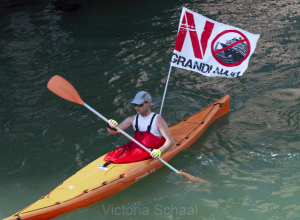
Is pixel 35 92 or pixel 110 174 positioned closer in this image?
pixel 110 174

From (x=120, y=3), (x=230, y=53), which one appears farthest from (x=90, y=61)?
(x=120, y=3)

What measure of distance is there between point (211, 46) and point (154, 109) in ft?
6.43

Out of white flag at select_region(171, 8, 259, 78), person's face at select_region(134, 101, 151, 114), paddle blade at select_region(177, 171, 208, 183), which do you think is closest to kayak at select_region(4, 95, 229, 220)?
paddle blade at select_region(177, 171, 208, 183)

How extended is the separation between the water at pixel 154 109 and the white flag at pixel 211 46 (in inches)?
50.0

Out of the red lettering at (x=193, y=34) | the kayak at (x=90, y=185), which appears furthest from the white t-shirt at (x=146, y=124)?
the red lettering at (x=193, y=34)

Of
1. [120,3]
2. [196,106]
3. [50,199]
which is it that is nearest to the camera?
[50,199]

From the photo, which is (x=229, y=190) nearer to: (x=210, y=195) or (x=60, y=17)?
(x=210, y=195)

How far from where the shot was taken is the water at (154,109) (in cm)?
423

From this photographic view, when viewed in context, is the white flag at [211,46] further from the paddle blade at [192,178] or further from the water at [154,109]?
the paddle blade at [192,178]

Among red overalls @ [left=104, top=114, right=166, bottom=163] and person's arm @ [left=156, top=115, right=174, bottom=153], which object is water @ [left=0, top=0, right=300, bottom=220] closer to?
red overalls @ [left=104, top=114, right=166, bottom=163]

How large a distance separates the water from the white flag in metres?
1.27

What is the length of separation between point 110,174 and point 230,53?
2.79 m

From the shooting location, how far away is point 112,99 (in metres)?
7.04

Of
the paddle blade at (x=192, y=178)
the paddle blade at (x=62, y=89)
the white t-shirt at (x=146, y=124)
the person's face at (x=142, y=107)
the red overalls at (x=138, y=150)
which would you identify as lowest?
Result: the paddle blade at (x=192, y=178)
